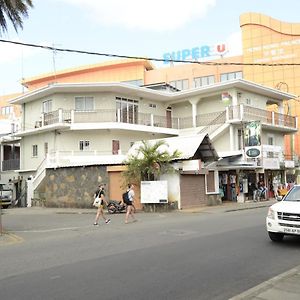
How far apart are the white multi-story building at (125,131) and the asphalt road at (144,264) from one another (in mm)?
14020

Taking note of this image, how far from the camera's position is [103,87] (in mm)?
35125

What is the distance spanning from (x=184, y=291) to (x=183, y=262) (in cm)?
227

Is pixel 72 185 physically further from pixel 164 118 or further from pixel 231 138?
pixel 231 138

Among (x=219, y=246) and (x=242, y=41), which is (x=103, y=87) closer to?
(x=219, y=246)

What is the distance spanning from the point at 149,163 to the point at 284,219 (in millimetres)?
15268

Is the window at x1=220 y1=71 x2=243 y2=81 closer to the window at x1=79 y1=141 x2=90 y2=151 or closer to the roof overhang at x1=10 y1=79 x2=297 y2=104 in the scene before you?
the roof overhang at x1=10 y1=79 x2=297 y2=104

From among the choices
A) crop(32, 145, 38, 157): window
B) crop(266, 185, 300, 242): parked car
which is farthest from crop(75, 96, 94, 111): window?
crop(266, 185, 300, 242): parked car

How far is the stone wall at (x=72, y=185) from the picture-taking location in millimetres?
28983

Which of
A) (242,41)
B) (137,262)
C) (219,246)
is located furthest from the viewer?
(242,41)

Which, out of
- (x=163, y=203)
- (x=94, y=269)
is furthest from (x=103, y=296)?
(x=163, y=203)

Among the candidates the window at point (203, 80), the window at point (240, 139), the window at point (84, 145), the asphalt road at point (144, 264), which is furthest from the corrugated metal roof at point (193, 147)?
the window at point (203, 80)

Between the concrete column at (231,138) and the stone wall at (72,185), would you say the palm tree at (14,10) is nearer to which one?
the stone wall at (72,185)

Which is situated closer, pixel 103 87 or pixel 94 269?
pixel 94 269

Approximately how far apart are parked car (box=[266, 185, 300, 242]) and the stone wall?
704 inches
